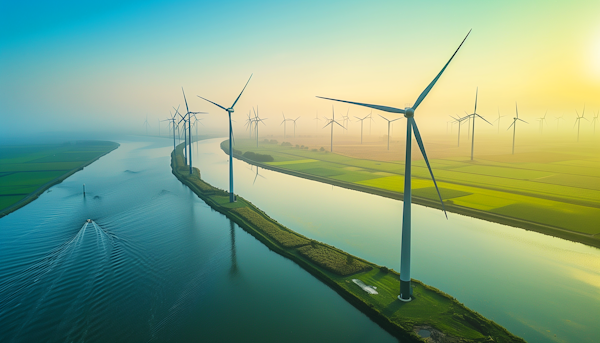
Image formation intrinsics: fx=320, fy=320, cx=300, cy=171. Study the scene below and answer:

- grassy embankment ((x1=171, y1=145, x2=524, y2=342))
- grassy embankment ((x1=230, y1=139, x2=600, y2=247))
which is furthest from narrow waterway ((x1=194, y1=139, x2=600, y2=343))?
grassy embankment ((x1=230, y1=139, x2=600, y2=247))

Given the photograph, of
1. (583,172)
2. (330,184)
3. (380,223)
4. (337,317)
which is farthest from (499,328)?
(583,172)

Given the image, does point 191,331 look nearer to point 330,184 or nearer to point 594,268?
point 594,268

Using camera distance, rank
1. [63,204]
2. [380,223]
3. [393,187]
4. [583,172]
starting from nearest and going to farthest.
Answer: [380,223] < [63,204] < [393,187] < [583,172]

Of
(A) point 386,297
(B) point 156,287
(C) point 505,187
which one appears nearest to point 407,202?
(A) point 386,297

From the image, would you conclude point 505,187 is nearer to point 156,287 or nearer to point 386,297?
point 386,297

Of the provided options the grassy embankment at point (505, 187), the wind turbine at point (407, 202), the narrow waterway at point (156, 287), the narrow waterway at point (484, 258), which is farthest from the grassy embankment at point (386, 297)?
the grassy embankment at point (505, 187)

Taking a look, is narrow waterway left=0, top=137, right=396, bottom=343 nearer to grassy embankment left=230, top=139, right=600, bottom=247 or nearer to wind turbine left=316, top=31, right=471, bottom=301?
wind turbine left=316, top=31, right=471, bottom=301
